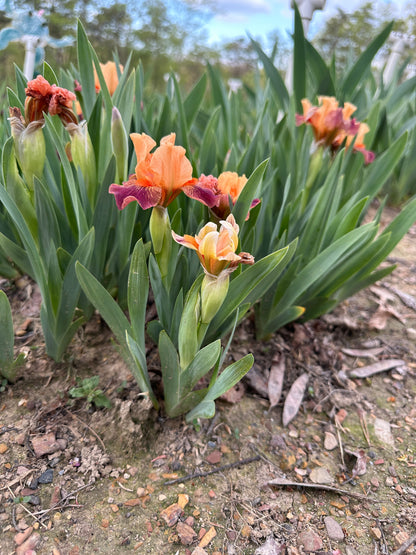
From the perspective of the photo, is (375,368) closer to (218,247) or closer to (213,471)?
(213,471)

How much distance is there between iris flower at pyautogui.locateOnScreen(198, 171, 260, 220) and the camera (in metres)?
0.86

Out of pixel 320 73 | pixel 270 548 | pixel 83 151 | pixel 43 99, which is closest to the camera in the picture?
pixel 270 548

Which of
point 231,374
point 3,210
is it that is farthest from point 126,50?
point 231,374

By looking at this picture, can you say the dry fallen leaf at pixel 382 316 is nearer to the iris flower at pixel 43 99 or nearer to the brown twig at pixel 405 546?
the brown twig at pixel 405 546

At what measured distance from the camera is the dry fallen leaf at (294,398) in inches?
46.0

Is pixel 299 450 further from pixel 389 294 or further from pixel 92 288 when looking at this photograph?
pixel 389 294

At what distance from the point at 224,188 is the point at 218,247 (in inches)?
9.9

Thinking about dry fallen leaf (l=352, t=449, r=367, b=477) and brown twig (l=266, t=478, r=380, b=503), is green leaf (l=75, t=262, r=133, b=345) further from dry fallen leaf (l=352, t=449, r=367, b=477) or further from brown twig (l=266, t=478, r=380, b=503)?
dry fallen leaf (l=352, t=449, r=367, b=477)

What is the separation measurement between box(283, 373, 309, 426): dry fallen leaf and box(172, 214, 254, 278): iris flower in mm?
623

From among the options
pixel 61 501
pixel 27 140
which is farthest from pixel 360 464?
pixel 27 140

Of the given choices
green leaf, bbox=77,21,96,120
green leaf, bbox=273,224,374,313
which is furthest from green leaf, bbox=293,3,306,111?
green leaf, bbox=273,224,374,313

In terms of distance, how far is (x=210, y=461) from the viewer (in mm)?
995

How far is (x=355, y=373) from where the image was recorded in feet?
4.53

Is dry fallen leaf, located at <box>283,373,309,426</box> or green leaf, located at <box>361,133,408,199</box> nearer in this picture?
dry fallen leaf, located at <box>283,373,309,426</box>
